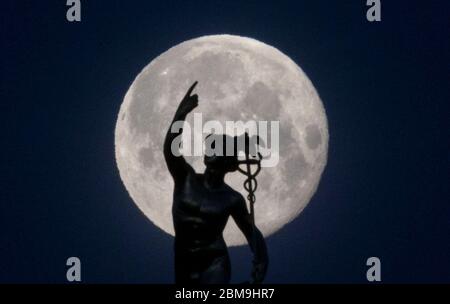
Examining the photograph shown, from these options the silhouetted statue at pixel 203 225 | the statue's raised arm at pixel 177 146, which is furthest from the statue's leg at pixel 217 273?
the statue's raised arm at pixel 177 146

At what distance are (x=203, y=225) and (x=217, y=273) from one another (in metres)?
0.35

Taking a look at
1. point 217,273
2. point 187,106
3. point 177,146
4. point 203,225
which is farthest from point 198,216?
point 187,106

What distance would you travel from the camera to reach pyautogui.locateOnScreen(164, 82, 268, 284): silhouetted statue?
5477mm

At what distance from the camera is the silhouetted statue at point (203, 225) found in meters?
5.48

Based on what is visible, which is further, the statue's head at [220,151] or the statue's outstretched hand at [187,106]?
the statue's head at [220,151]

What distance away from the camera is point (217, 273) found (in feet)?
17.8

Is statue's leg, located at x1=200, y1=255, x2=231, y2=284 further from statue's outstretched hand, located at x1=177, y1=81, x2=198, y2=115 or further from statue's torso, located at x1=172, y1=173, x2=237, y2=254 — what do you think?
statue's outstretched hand, located at x1=177, y1=81, x2=198, y2=115

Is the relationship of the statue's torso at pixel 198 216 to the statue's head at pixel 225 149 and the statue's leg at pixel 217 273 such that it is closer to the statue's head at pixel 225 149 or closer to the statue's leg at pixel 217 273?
the statue's leg at pixel 217 273

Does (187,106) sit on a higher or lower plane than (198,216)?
higher

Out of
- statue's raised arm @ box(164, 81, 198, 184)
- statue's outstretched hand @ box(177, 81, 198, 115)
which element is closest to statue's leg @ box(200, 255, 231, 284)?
statue's raised arm @ box(164, 81, 198, 184)

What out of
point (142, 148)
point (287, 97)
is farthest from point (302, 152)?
point (142, 148)

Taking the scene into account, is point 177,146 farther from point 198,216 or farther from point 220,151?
point 198,216

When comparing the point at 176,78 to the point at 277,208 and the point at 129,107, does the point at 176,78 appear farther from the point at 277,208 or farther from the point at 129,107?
the point at 277,208
